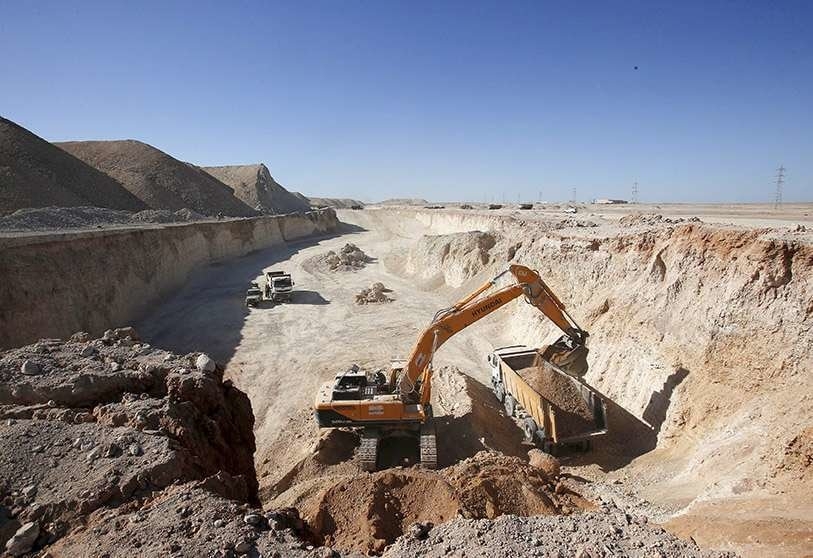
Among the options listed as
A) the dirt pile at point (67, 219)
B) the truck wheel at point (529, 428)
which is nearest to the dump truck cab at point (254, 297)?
the dirt pile at point (67, 219)

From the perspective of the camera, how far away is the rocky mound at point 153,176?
54406mm

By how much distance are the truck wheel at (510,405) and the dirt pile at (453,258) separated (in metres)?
14.8

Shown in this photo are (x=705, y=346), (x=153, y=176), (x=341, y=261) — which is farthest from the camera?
(x=153, y=176)

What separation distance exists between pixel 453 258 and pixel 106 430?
86.2 ft

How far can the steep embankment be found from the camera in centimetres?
1614

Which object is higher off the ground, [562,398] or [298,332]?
[562,398]

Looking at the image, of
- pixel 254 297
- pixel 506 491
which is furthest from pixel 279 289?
pixel 506 491

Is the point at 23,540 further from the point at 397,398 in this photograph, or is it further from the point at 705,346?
the point at 705,346

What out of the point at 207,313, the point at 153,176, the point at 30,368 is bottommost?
the point at 207,313

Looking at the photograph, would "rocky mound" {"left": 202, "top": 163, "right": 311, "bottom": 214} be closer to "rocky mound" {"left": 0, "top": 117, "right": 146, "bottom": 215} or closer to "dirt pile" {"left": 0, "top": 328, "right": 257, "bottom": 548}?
"rocky mound" {"left": 0, "top": 117, "right": 146, "bottom": 215}

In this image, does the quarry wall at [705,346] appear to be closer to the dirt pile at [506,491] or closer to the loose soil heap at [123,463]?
the dirt pile at [506,491]

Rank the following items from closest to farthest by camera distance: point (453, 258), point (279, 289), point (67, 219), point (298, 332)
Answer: point (298, 332), point (279, 289), point (67, 219), point (453, 258)

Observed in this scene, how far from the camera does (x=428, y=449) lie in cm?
1055

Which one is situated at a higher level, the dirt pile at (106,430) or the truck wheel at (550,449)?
the dirt pile at (106,430)
